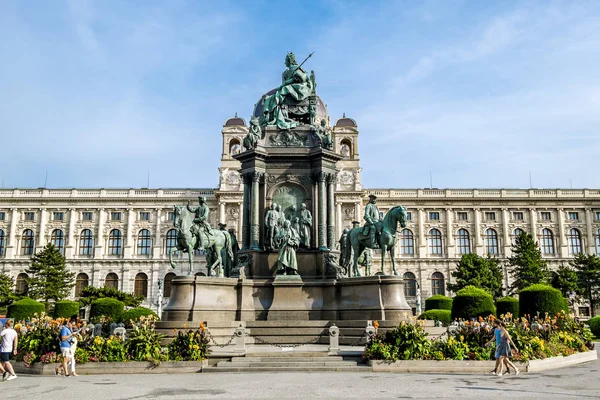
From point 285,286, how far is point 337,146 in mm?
64701

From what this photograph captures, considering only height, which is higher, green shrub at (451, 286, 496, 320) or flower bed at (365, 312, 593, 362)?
green shrub at (451, 286, 496, 320)

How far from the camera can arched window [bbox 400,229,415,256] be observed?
83.2 m

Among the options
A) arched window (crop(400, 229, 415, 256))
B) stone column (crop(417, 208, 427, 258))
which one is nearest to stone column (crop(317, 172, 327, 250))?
stone column (crop(417, 208, 427, 258))

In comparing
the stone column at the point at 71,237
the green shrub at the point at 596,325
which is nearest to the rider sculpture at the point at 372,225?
the green shrub at the point at 596,325

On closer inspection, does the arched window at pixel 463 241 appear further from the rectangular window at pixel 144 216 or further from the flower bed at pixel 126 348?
the flower bed at pixel 126 348

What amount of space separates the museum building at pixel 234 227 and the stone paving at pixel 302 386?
225ft

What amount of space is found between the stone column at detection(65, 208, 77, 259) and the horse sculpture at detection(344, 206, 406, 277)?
7084 centimetres

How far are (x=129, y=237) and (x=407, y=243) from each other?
4173 centimetres

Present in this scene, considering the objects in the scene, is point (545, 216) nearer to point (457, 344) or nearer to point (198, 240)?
point (198, 240)

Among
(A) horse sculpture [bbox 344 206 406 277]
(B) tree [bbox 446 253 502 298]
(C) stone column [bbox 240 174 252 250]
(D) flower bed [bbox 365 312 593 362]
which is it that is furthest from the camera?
(B) tree [bbox 446 253 502 298]

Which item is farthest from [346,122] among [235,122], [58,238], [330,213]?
[330,213]

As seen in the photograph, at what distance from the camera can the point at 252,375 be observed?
13.5 meters

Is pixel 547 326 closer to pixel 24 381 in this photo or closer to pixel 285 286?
pixel 285 286

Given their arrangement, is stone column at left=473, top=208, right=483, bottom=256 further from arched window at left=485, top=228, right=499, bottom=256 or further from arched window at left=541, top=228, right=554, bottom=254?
arched window at left=541, top=228, right=554, bottom=254
